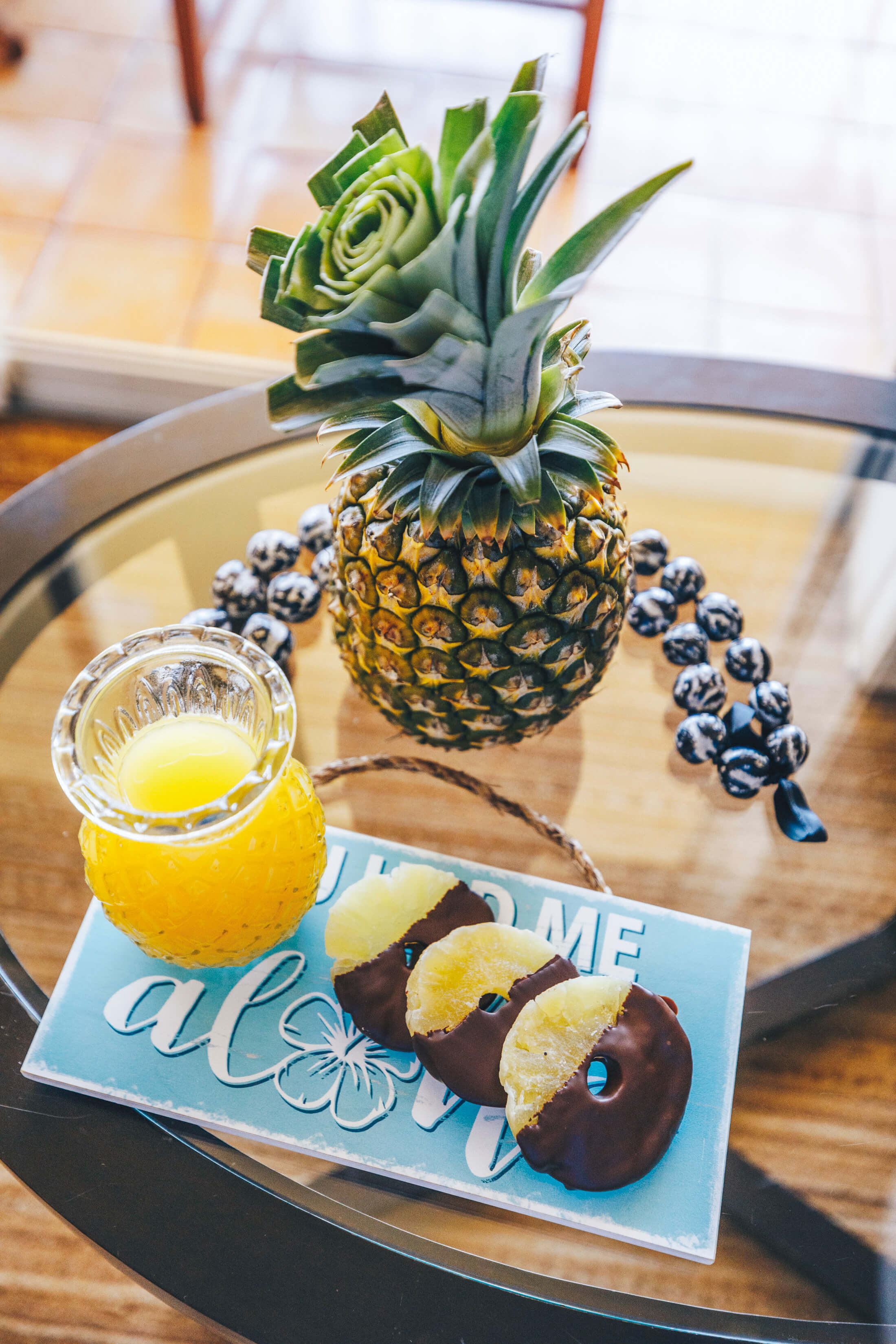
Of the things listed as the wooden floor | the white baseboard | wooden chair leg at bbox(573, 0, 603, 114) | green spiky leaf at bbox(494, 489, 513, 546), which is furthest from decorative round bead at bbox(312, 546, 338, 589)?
wooden chair leg at bbox(573, 0, 603, 114)

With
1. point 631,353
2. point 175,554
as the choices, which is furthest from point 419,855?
point 631,353

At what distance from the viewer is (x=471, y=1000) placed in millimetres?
686

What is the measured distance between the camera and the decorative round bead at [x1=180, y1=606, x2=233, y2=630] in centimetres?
92

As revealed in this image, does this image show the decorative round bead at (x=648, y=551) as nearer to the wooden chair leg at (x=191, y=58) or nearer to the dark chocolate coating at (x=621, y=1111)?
the dark chocolate coating at (x=621, y=1111)

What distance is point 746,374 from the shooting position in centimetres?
106

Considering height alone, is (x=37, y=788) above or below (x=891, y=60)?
below

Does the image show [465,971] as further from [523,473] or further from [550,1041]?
[523,473]

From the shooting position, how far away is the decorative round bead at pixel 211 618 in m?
0.92

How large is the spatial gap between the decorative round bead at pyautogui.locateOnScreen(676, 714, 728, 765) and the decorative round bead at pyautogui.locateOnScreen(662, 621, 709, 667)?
6cm

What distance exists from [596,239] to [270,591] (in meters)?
0.47

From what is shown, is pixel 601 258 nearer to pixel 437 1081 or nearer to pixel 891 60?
pixel 437 1081

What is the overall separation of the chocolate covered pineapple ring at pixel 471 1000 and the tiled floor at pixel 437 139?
1250 millimetres

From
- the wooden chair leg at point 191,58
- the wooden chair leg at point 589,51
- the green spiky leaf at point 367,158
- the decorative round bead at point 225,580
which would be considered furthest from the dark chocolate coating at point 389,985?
the wooden chair leg at point 191,58

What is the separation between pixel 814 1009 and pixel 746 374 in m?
0.61
